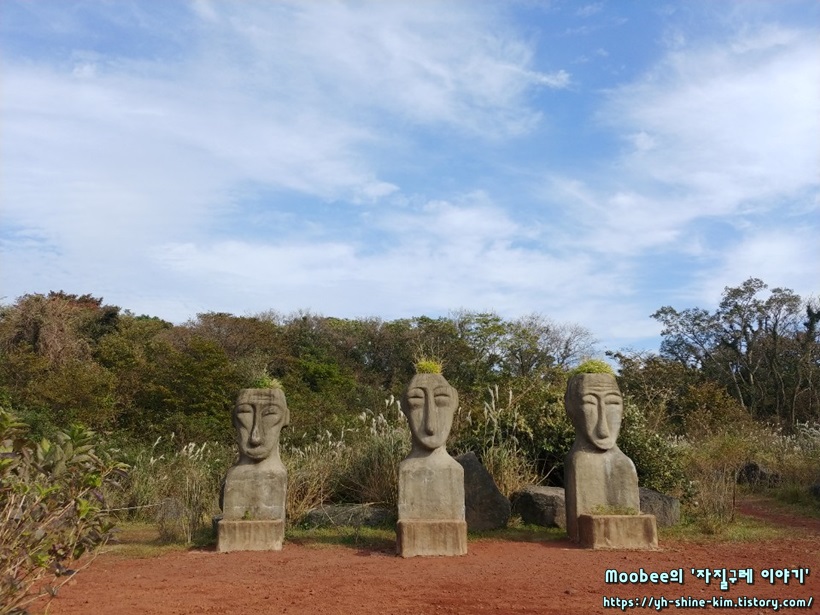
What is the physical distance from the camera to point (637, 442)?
977 centimetres

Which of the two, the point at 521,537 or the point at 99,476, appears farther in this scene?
the point at 521,537

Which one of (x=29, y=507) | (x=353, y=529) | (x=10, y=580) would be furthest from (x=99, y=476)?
(x=353, y=529)

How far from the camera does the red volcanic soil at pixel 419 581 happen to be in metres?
4.75

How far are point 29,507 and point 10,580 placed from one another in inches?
13.4

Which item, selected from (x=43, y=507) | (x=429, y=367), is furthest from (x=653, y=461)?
(x=43, y=507)

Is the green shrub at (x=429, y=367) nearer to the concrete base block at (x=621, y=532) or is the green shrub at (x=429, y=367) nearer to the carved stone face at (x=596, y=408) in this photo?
the carved stone face at (x=596, y=408)

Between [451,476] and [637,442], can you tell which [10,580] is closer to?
[451,476]

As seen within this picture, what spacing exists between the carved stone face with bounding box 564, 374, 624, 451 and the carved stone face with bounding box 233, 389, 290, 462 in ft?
9.79

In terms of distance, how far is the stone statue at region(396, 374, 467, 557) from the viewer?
6801mm

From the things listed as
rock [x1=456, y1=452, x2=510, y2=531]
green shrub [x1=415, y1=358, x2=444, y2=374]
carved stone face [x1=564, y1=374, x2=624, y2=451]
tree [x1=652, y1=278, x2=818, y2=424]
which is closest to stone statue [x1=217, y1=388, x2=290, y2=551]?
green shrub [x1=415, y1=358, x2=444, y2=374]

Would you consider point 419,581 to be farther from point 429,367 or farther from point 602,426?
point 602,426

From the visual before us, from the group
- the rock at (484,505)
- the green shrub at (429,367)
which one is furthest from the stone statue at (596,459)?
the green shrub at (429,367)

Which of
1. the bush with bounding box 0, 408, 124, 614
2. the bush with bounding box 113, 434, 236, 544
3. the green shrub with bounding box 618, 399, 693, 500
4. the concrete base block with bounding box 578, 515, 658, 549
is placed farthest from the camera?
the green shrub with bounding box 618, 399, 693, 500

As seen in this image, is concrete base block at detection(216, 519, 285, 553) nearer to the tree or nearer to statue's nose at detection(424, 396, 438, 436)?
statue's nose at detection(424, 396, 438, 436)
